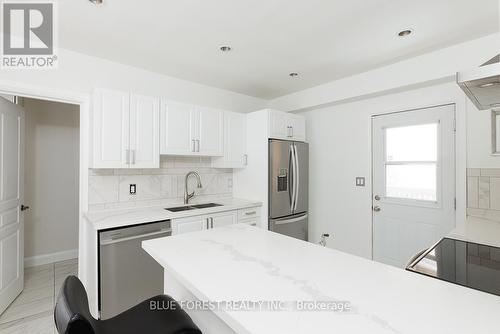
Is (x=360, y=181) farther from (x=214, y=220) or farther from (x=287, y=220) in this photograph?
(x=214, y=220)

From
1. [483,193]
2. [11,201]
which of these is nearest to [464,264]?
[483,193]

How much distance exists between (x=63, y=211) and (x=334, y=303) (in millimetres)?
4199

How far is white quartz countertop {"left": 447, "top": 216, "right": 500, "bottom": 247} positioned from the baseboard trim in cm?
455

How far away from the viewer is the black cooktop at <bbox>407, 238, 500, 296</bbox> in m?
1.05

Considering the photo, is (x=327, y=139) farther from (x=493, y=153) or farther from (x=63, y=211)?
(x=63, y=211)

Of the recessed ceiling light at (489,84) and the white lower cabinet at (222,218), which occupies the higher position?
the recessed ceiling light at (489,84)

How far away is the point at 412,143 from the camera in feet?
9.30

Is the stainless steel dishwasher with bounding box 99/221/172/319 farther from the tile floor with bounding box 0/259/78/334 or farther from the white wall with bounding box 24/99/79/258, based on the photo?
the white wall with bounding box 24/99/79/258

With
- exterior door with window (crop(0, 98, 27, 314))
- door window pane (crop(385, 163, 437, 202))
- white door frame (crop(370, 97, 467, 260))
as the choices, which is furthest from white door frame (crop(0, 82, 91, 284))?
white door frame (crop(370, 97, 467, 260))

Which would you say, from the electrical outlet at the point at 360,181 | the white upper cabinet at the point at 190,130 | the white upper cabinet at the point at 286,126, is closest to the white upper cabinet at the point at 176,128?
the white upper cabinet at the point at 190,130

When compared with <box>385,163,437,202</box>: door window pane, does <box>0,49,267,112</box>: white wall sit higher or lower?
higher

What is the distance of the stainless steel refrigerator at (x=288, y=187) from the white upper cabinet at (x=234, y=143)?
443 mm

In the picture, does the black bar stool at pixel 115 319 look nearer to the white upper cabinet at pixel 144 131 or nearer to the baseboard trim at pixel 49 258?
the white upper cabinet at pixel 144 131

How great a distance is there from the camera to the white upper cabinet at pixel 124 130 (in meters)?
2.37
